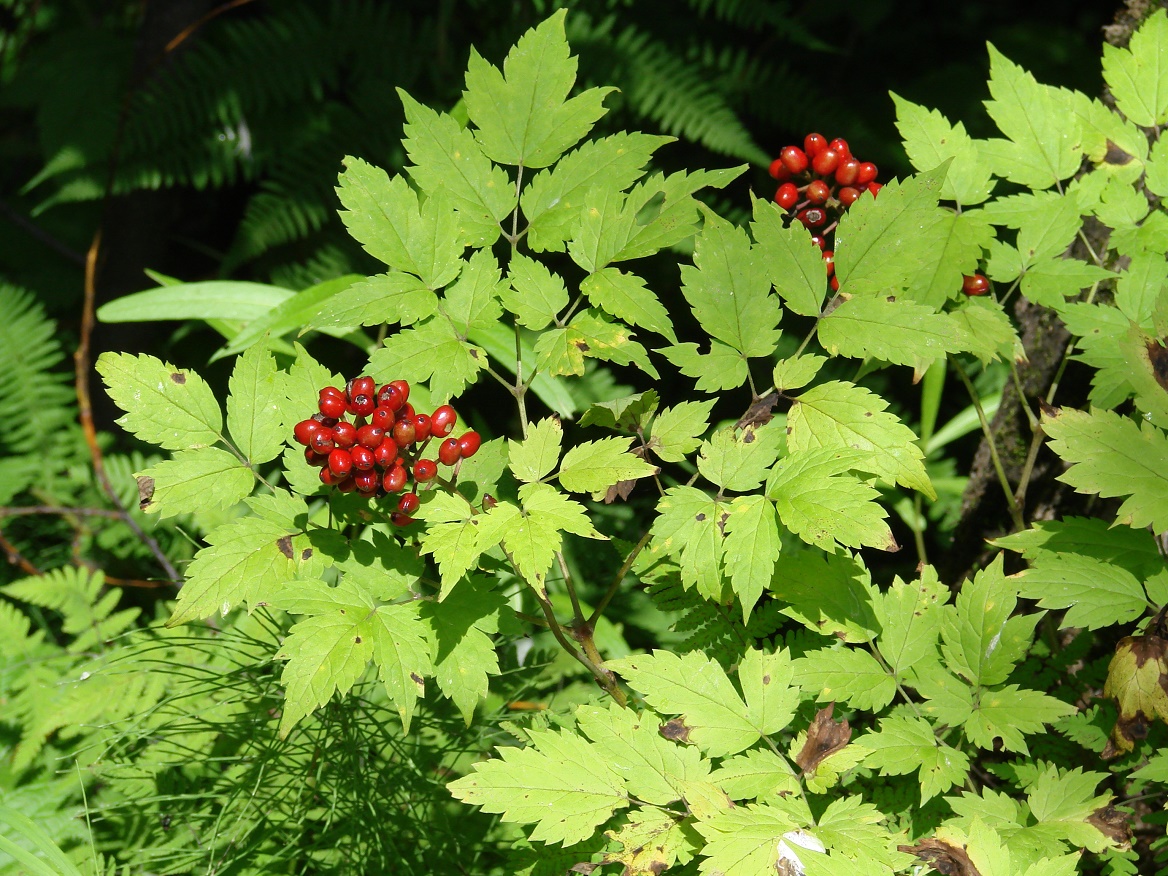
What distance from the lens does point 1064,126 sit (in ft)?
4.06

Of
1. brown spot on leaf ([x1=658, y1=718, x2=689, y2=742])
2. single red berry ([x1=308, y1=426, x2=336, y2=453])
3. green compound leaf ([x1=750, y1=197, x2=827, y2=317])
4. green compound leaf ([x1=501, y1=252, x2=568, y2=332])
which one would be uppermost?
green compound leaf ([x1=750, y1=197, x2=827, y2=317])

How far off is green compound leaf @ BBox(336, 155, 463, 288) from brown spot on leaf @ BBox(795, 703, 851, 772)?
0.65 metres

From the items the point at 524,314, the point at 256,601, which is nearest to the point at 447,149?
the point at 524,314

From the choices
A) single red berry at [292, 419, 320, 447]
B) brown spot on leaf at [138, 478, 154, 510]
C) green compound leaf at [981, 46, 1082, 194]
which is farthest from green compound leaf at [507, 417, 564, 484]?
green compound leaf at [981, 46, 1082, 194]

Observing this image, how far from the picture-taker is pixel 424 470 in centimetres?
97

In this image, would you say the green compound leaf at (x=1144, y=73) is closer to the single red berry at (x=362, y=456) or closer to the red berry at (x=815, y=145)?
the red berry at (x=815, y=145)

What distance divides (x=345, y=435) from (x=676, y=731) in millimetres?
496

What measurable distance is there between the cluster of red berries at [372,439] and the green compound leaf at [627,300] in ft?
0.73

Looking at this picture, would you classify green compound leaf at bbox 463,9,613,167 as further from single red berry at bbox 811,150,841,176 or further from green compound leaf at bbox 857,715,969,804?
green compound leaf at bbox 857,715,969,804

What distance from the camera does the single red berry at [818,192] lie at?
1138mm

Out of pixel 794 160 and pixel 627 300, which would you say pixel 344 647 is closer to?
pixel 627 300

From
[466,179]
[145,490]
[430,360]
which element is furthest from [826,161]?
[145,490]

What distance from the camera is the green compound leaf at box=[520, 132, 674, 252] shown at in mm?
1072

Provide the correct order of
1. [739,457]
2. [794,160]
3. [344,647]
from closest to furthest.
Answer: [344,647] < [739,457] < [794,160]
